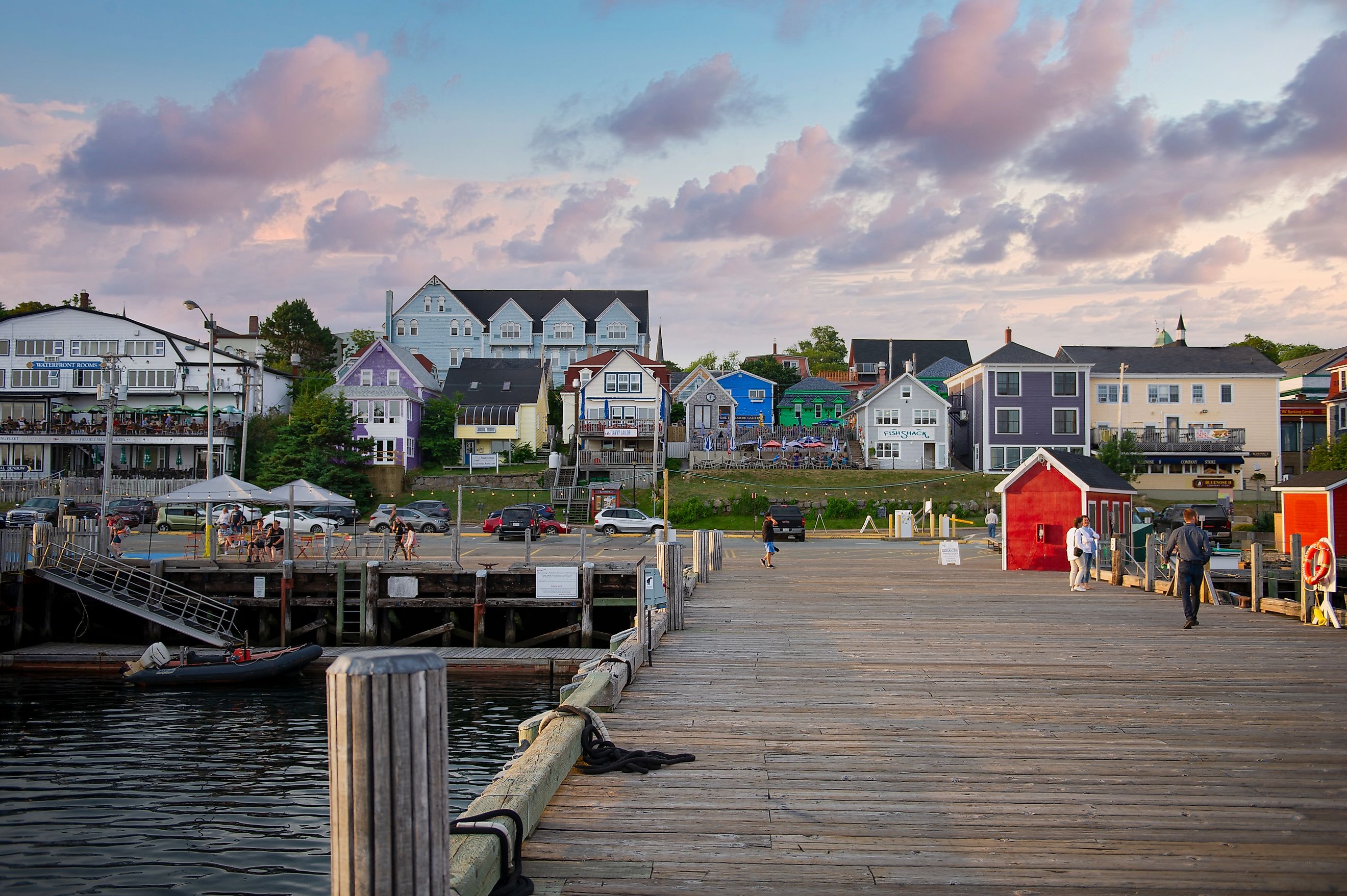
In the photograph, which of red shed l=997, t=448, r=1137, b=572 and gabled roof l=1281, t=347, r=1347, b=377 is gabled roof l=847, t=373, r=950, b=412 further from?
red shed l=997, t=448, r=1137, b=572

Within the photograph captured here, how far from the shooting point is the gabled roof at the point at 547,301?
92500 mm

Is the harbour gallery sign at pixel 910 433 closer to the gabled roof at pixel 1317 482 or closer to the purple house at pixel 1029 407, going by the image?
the purple house at pixel 1029 407

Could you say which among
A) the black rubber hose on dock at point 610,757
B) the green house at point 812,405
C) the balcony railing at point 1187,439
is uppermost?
the green house at point 812,405

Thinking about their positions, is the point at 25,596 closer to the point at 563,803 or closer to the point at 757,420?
the point at 563,803

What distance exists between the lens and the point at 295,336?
95188mm

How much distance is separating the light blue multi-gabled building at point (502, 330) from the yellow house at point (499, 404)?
25.9ft

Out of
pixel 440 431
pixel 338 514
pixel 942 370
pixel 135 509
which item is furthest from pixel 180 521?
pixel 942 370

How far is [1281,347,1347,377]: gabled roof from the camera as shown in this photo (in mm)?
83625

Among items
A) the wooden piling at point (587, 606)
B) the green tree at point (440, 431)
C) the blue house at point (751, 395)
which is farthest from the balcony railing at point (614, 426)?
the wooden piling at point (587, 606)

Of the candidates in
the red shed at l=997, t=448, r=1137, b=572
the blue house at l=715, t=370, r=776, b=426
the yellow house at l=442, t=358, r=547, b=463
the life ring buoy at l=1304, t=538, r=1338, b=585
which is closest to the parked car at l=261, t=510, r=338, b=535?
the red shed at l=997, t=448, r=1137, b=572

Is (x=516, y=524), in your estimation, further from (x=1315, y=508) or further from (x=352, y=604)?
(x=1315, y=508)

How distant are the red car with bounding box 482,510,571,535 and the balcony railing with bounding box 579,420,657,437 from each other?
1996cm

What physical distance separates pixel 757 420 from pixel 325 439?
3336 centimetres

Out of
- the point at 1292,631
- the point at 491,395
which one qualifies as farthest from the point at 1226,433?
the point at 1292,631
